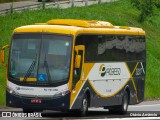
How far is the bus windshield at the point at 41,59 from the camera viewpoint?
1040 inches

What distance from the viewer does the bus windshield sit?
86.6 ft

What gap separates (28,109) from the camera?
89.6 feet

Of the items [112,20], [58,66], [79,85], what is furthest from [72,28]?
[112,20]

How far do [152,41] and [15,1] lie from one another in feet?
A: 60.9

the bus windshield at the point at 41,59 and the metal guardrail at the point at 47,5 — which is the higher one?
the bus windshield at the point at 41,59

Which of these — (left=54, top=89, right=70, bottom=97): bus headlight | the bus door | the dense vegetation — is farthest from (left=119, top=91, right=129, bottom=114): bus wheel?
the dense vegetation

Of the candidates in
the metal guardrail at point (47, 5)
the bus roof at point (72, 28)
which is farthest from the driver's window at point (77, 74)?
the metal guardrail at point (47, 5)

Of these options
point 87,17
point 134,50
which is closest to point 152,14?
point 87,17

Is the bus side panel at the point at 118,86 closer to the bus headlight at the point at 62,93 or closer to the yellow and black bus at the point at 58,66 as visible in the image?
the yellow and black bus at the point at 58,66

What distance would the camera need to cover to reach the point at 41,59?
26516mm

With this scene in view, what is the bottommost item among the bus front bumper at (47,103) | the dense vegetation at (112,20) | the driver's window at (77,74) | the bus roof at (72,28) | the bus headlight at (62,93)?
the dense vegetation at (112,20)

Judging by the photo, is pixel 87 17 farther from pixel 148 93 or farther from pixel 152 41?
pixel 148 93

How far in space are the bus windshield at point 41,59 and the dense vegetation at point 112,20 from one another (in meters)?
7.92

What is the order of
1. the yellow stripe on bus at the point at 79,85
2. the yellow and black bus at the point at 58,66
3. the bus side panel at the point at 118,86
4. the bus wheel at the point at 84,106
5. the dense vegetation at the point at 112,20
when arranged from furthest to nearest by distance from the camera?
the dense vegetation at the point at 112,20 < the bus side panel at the point at 118,86 < the bus wheel at the point at 84,106 < the yellow stripe on bus at the point at 79,85 < the yellow and black bus at the point at 58,66
